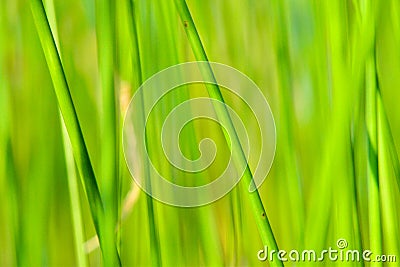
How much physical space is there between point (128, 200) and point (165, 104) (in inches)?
4.0

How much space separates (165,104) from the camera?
51cm

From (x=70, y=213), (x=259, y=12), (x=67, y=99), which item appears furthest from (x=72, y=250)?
(x=259, y=12)

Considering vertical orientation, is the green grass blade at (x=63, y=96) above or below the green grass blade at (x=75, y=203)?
above

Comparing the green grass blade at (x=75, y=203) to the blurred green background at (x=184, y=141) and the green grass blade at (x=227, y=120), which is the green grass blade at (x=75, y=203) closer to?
the blurred green background at (x=184, y=141)

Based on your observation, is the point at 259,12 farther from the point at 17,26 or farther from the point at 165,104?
the point at 17,26

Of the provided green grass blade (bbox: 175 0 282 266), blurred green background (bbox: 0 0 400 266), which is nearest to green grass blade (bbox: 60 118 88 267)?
blurred green background (bbox: 0 0 400 266)

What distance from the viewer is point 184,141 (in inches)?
20.2

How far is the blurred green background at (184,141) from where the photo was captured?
19.4 inches

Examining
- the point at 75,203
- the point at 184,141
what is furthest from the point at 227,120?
the point at 75,203

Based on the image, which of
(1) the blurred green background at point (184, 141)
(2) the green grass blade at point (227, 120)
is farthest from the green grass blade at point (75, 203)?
(2) the green grass blade at point (227, 120)

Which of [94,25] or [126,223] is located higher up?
[94,25]

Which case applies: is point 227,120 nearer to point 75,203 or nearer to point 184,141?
point 184,141

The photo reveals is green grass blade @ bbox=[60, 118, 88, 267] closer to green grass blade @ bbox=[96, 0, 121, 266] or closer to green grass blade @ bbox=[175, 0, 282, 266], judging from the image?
green grass blade @ bbox=[96, 0, 121, 266]

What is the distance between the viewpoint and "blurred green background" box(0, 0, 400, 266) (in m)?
0.49
